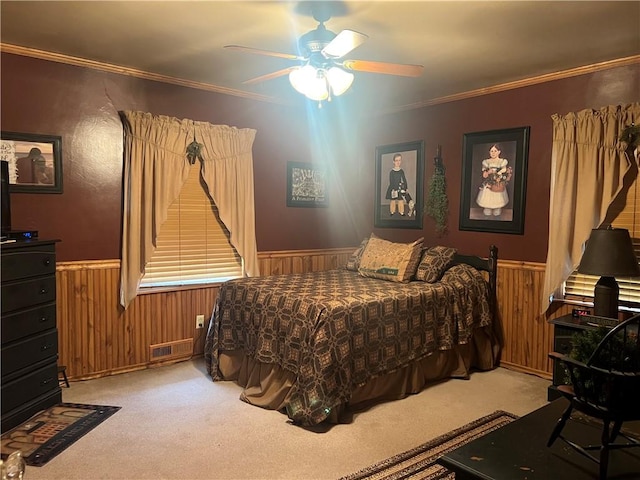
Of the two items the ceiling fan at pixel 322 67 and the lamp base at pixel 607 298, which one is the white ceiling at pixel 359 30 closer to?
the ceiling fan at pixel 322 67

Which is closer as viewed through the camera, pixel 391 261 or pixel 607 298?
pixel 607 298

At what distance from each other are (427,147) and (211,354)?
9.48 ft

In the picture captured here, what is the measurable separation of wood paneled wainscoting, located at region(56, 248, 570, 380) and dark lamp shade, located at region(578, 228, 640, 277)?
0.91 meters

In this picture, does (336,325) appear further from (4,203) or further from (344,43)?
(4,203)

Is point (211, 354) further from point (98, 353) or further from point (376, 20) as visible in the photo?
point (376, 20)

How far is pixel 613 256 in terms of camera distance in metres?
3.06

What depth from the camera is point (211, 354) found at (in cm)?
383

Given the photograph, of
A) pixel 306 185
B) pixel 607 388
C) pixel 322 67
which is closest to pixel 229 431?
pixel 607 388

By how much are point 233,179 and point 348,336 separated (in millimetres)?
2073

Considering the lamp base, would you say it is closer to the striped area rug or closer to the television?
the striped area rug

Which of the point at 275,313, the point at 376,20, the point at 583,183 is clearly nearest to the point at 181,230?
the point at 275,313

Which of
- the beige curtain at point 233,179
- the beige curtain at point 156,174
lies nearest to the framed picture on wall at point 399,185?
the beige curtain at point 233,179

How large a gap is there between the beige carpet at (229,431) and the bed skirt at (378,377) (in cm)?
8

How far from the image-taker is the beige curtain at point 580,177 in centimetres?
351
